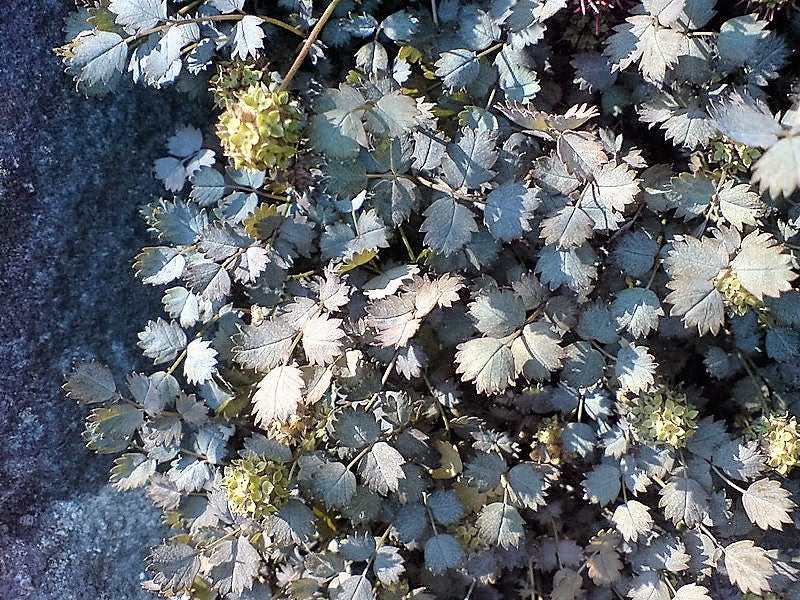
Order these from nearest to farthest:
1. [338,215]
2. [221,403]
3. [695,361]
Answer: [338,215], [221,403], [695,361]

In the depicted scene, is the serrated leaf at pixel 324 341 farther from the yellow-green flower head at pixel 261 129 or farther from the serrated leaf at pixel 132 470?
the serrated leaf at pixel 132 470

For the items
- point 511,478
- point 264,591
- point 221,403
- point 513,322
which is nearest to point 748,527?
point 511,478

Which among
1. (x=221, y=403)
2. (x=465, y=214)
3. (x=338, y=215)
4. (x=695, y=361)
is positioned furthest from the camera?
(x=695, y=361)

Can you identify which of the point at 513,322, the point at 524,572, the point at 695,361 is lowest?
the point at 524,572

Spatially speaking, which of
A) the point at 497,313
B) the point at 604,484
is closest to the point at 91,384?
the point at 497,313

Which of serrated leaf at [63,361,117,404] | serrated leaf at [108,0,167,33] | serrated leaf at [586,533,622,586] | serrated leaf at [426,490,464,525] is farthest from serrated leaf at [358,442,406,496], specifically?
serrated leaf at [108,0,167,33]

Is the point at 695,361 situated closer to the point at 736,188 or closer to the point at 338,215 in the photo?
the point at 736,188
